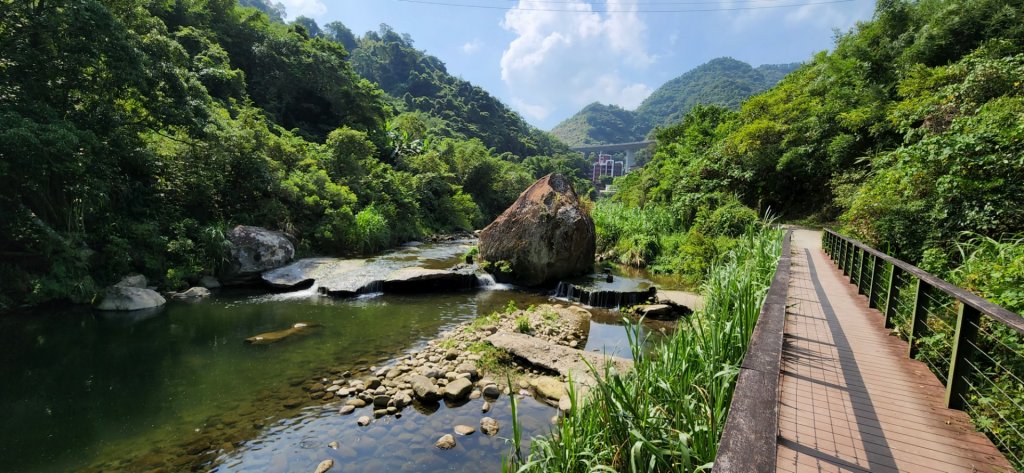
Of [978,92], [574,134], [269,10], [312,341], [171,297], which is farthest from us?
[574,134]

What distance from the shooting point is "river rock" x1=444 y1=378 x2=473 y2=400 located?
5.89 meters

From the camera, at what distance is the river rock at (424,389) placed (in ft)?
19.2

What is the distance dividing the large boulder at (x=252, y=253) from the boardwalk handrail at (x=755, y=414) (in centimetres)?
1401

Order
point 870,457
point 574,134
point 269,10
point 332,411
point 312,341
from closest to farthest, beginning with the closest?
point 870,457 → point 332,411 → point 312,341 → point 269,10 → point 574,134

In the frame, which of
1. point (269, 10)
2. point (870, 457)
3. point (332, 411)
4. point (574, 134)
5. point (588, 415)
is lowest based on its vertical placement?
point (332, 411)

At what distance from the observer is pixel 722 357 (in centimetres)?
363

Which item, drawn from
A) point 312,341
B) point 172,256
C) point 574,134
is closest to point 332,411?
point 312,341

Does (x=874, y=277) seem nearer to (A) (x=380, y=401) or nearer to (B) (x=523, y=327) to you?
(B) (x=523, y=327)

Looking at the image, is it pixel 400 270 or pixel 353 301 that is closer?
pixel 353 301

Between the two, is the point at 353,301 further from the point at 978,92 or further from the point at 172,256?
the point at 978,92

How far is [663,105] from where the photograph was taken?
452 feet

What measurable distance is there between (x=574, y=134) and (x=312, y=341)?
133996 mm

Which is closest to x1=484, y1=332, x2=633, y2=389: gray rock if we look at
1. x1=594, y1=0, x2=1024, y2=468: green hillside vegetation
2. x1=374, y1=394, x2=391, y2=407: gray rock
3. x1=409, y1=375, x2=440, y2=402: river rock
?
x1=409, y1=375, x2=440, y2=402: river rock

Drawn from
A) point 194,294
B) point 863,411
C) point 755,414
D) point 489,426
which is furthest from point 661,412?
point 194,294
